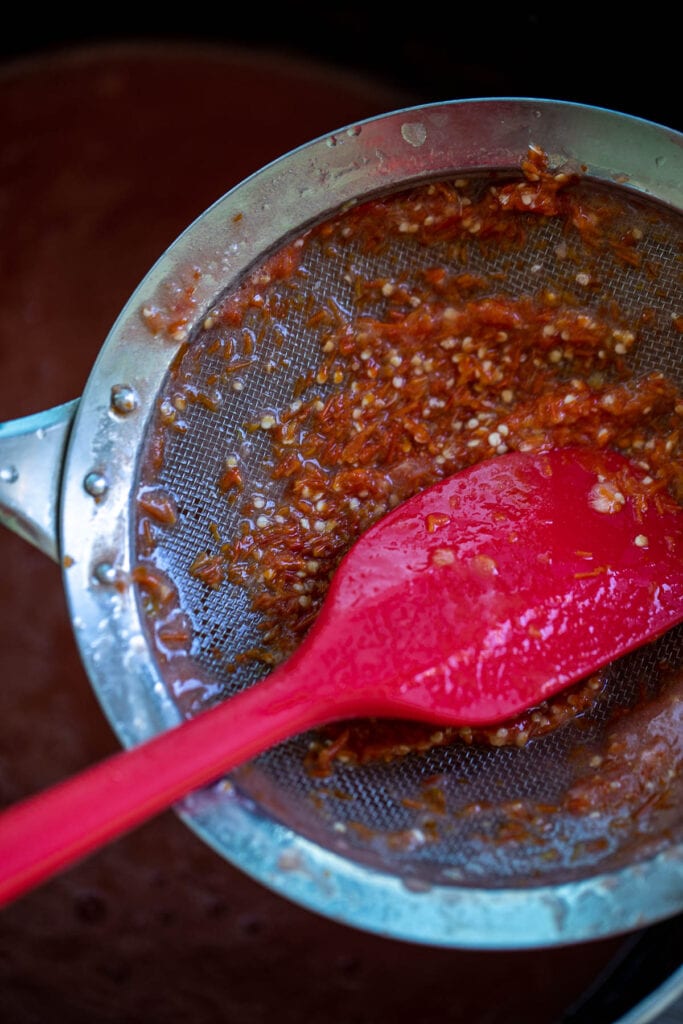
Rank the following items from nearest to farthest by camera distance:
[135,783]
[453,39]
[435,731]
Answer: [135,783]
[435,731]
[453,39]

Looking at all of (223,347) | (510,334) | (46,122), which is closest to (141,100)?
(46,122)

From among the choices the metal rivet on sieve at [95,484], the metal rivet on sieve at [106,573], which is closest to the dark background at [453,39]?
the metal rivet on sieve at [95,484]

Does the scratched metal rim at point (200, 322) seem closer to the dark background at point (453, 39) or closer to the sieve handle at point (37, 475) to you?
the sieve handle at point (37, 475)

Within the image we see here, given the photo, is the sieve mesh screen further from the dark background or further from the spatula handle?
the dark background

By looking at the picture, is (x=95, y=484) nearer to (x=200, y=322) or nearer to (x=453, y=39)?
(x=200, y=322)

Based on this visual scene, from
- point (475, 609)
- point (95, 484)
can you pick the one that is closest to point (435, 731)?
point (475, 609)

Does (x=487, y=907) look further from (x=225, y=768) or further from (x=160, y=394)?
(x=160, y=394)
